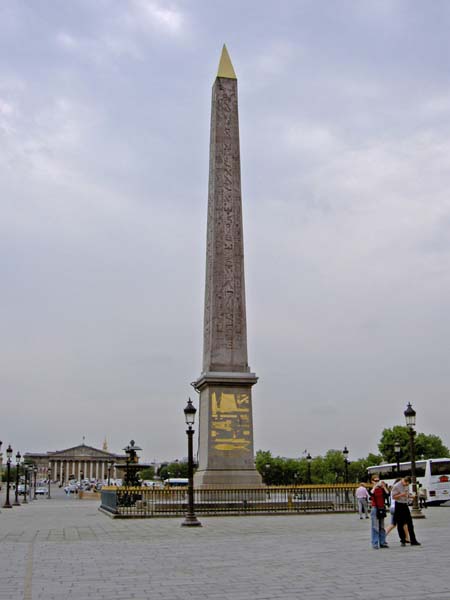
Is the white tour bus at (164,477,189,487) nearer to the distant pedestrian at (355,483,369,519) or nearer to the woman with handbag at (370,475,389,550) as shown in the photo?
the distant pedestrian at (355,483,369,519)

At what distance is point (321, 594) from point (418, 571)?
2.60 metres

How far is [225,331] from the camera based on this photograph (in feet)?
93.4

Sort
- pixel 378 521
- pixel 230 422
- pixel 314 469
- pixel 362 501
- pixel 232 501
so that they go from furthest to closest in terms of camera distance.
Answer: pixel 314 469 < pixel 230 422 < pixel 232 501 < pixel 362 501 < pixel 378 521

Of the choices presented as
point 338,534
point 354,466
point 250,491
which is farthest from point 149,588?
point 354,466

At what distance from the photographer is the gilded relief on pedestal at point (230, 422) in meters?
27.3

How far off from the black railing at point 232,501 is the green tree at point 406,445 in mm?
54066

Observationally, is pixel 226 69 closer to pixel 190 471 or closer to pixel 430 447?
pixel 190 471

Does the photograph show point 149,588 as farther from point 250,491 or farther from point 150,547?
point 250,491

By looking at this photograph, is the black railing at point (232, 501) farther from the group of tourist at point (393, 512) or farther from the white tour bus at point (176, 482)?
the white tour bus at point (176, 482)

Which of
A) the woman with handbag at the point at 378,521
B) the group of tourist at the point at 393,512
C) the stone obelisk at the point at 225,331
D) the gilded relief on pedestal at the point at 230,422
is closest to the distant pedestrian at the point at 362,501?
the stone obelisk at the point at 225,331

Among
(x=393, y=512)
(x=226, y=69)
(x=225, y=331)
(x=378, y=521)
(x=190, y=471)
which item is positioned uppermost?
(x=226, y=69)

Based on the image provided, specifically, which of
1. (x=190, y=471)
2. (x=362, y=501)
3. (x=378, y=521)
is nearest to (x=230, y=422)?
(x=362, y=501)

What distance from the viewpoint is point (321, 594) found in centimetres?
869

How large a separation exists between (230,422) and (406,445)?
190 ft
